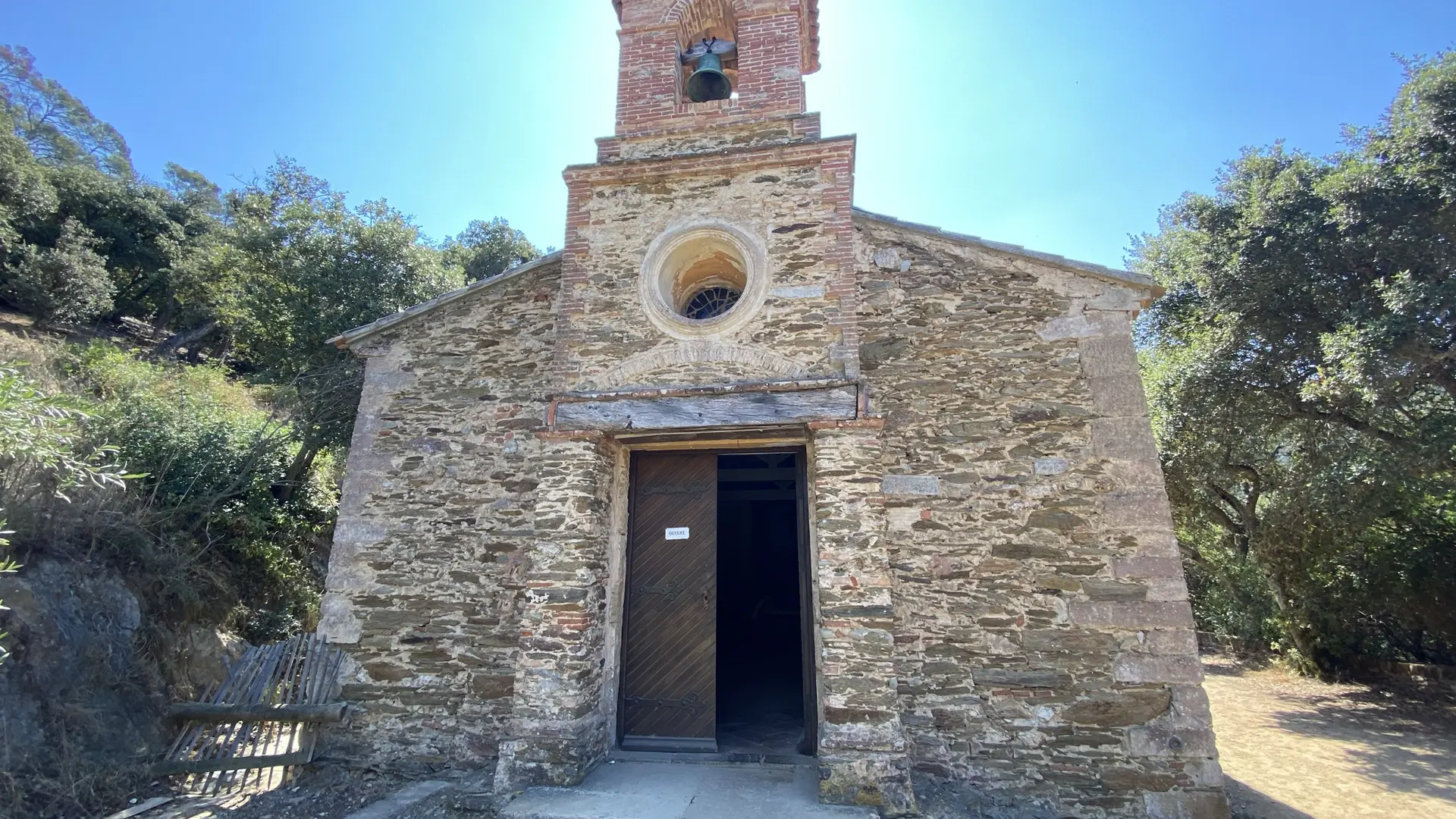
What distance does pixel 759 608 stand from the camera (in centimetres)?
1037

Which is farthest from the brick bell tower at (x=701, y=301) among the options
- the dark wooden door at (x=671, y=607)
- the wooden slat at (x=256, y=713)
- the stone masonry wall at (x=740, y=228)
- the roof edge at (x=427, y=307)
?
the wooden slat at (x=256, y=713)

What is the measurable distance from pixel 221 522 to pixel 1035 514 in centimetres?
1020

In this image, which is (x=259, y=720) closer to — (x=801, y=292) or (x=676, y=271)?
(x=676, y=271)

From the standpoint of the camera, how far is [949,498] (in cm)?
589

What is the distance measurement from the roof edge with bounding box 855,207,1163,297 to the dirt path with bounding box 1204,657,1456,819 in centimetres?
493

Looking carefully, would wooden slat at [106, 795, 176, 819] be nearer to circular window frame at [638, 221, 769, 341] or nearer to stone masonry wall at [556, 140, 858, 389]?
stone masonry wall at [556, 140, 858, 389]

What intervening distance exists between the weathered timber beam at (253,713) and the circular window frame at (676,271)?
16.0 ft

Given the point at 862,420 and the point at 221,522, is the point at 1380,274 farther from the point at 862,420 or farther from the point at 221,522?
the point at 221,522

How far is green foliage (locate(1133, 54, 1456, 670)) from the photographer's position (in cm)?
834

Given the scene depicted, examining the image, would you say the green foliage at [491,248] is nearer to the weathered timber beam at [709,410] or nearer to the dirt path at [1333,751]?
the weathered timber beam at [709,410]

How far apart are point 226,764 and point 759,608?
268 inches

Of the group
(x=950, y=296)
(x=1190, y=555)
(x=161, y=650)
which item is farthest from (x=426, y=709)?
(x=1190, y=555)

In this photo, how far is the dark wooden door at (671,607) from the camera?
5961mm

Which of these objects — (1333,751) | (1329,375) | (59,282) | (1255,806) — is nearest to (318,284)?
(59,282)
